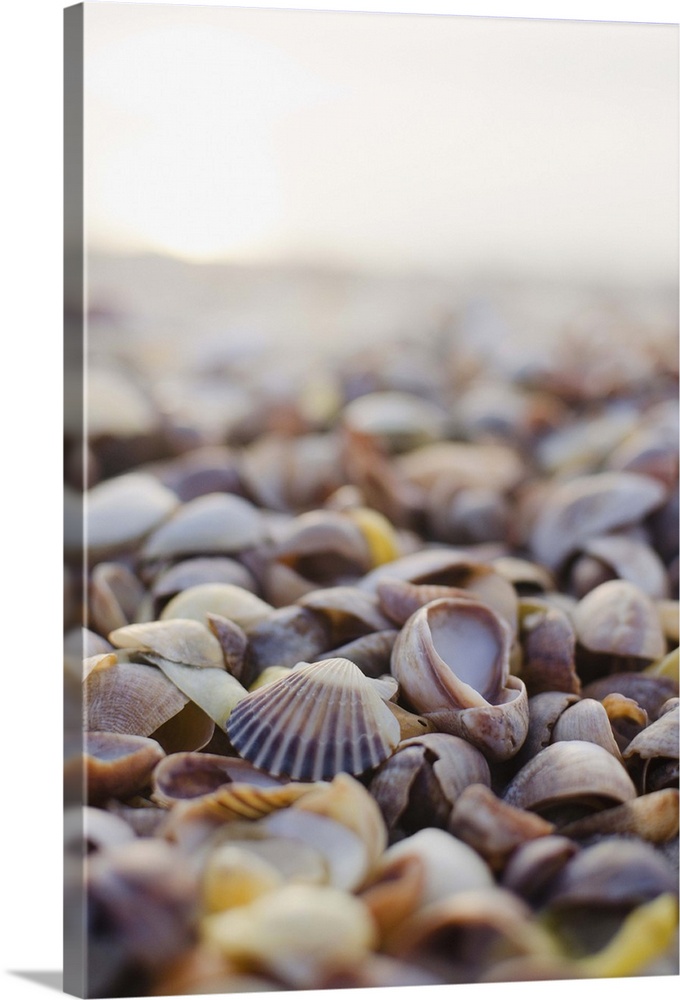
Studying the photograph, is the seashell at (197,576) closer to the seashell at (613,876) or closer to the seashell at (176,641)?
the seashell at (176,641)

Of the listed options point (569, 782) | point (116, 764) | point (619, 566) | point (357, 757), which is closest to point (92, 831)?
point (116, 764)

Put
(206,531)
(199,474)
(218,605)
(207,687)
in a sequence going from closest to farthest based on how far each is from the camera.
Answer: (207,687) → (218,605) → (206,531) → (199,474)

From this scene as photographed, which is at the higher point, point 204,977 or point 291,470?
point 291,470

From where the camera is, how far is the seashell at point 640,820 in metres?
0.60

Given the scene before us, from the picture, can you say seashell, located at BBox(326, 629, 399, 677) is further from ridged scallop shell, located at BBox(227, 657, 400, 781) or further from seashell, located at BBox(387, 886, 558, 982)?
seashell, located at BBox(387, 886, 558, 982)

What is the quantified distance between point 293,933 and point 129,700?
156 mm

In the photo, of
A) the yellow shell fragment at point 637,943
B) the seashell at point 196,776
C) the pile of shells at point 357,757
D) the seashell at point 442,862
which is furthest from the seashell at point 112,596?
the yellow shell fragment at point 637,943

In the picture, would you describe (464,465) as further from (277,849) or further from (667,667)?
(277,849)

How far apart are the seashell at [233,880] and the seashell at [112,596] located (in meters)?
0.18

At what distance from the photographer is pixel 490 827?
1.91 feet

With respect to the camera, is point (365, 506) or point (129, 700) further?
point (365, 506)
